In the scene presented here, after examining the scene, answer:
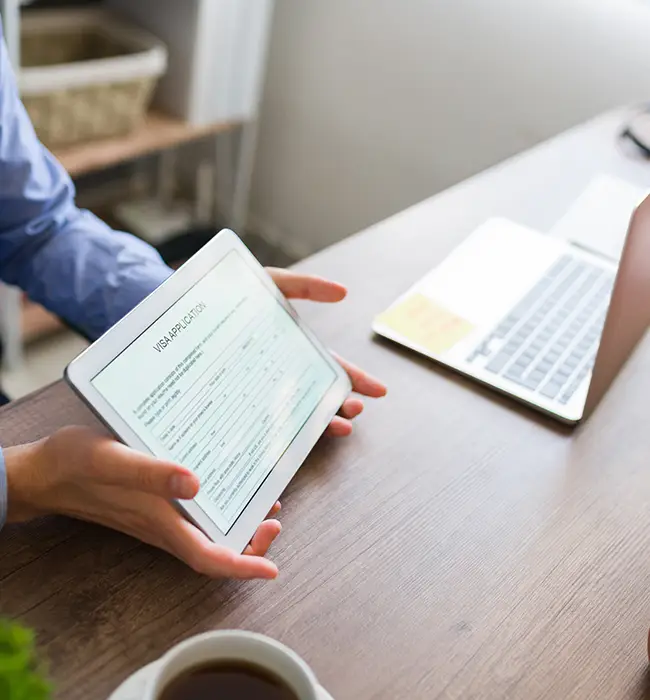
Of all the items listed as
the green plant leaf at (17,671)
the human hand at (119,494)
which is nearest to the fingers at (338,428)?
the human hand at (119,494)

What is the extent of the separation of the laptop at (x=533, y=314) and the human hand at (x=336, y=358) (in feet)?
0.26

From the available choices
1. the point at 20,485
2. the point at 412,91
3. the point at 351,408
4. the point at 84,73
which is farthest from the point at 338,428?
the point at 412,91

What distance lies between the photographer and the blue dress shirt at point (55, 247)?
0.87 meters

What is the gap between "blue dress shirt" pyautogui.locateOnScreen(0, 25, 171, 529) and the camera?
2.86 ft

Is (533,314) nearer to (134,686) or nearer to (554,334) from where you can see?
(554,334)

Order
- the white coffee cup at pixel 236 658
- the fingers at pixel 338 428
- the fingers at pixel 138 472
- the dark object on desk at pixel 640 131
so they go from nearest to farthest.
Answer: the white coffee cup at pixel 236 658, the fingers at pixel 138 472, the fingers at pixel 338 428, the dark object on desk at pixel 640 131

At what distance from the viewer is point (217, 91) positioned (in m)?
1.88

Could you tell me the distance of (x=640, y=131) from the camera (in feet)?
4.69

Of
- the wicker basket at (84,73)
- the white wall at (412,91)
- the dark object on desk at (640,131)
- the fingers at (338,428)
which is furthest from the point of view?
the white wall at (412,91)

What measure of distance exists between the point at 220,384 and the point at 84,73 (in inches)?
45.8

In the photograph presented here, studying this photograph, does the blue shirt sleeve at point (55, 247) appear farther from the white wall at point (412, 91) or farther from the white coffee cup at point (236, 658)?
the white wall at point (412, 91)

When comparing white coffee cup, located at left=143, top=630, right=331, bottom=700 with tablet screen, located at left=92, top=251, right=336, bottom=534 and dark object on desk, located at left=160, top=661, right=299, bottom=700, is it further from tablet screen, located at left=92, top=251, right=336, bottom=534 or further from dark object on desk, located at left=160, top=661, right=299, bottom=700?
tablet screen, located at left=92, top=251, right=336, bottom=534

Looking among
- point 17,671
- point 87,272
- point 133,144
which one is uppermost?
point 17,671

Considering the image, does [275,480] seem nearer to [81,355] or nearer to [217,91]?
[81,355]
